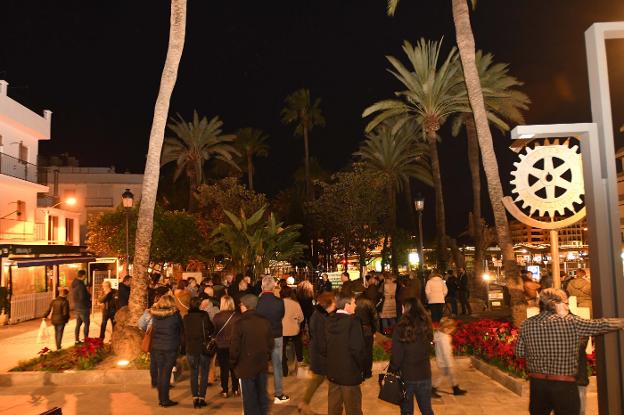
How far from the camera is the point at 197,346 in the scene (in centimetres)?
902

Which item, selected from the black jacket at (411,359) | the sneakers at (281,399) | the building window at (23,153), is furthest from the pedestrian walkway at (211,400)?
the building window at (23,153)

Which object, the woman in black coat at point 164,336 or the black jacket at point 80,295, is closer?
the woman in black coat at point 164,336

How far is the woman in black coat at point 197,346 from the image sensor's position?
8.99 meters

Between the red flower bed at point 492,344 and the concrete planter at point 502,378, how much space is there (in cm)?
15

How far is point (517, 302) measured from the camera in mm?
12859

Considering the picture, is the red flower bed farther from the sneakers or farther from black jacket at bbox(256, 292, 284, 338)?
black jacket at bbox(256, 292, 284, 338)

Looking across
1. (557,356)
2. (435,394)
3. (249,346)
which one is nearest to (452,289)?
(435,394)

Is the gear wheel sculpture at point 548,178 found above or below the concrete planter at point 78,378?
above

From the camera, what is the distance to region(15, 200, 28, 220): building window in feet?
93.7

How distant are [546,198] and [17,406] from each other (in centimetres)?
1021

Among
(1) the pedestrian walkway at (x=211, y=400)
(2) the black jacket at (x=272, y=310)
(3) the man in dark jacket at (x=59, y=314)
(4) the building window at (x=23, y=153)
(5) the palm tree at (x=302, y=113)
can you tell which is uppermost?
(5) the palm tree at (x=302, y=113)

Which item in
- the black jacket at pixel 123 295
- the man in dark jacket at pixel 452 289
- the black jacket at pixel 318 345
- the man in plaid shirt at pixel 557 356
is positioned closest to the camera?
the man in plaid shirt at pixel 557 356

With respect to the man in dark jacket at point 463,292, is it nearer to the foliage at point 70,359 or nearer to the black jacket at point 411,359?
the foliage at point 70,359

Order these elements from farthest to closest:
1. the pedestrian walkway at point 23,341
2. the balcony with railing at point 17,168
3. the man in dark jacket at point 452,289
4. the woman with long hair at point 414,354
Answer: the balcony with railing at point 17,168 → the man in dark jacket at point 452,289 → the pedestrian walkway at point 23,341 → the woman with long hair at point 414,354
